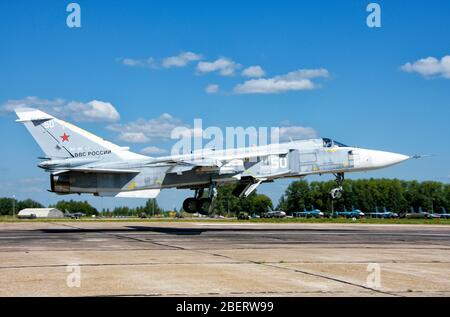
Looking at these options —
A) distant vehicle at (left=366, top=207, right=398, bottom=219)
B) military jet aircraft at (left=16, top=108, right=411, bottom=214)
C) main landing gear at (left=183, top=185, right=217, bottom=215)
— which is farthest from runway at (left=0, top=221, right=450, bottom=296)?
distant vehicle at (left=366, top=207, right=398, bottom=219)

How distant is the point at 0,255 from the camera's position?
17203 mm

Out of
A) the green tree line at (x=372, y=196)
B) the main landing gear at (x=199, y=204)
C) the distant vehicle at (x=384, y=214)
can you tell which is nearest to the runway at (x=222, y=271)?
the main landing gear at (x=199, y=204)

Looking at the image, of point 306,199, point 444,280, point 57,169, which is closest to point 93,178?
point 57,169

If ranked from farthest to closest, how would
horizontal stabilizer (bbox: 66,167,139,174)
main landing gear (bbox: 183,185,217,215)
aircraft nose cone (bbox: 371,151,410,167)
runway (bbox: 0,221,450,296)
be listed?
aircraft nose cone (bbox: 371,151,410,167) → main landing gear (bbox: 183,185,217,215) → horizontal stabilizer (bbox: 66,167,139,174) → runway (bbox: 0,221,450,296)

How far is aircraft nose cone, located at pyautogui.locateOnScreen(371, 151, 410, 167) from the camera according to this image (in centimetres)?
3603

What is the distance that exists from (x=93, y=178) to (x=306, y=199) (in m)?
141

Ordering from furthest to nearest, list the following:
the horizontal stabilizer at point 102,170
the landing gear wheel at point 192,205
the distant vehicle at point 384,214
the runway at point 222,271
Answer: the distant vehicle at point 384,214 → the landing gear wheel at point 192,205 → the horizontal stabilizer at point 102,170 → the runway at point 222,271

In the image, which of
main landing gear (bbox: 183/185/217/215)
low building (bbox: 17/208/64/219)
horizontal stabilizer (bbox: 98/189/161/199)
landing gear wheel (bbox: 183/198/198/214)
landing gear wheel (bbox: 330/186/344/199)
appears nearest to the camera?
horizontal stabilizer (bbox: 98/189/161/199)

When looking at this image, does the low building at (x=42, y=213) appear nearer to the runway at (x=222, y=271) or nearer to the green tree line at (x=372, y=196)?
the green tree line at (x=372, y=196)

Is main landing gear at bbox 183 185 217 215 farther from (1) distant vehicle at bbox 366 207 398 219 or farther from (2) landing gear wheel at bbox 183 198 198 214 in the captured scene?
(1) distant vehicle at bbox 366 207 398 219

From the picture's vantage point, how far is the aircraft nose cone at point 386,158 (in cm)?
3603

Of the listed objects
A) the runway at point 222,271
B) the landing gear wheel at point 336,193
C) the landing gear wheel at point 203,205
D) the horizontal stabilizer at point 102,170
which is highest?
the horizontal stabilizer at point 102,170
